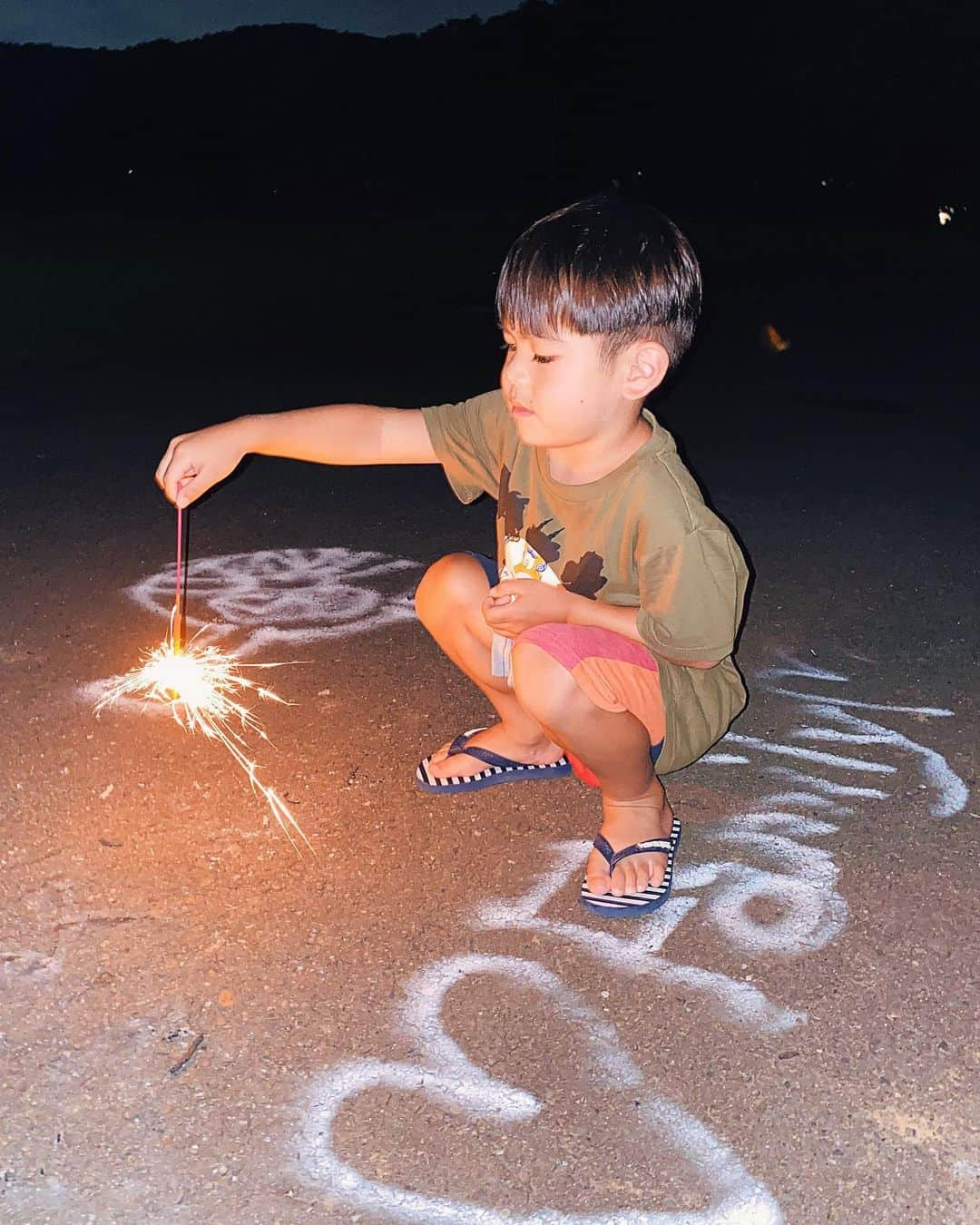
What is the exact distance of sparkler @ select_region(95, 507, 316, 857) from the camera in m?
3.33

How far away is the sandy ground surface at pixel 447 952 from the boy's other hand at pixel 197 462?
716 millimetres

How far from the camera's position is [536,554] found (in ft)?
9.33

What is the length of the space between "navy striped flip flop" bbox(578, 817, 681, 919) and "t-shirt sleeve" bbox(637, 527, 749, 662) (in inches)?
16.5

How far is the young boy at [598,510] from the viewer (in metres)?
2.56

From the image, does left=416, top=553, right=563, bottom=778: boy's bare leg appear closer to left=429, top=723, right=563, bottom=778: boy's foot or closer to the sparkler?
left=429, top=723, right=563, bottom=778: boy's foot

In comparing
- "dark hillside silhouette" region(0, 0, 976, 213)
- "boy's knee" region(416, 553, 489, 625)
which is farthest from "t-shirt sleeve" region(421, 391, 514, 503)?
"dark hillside silhouette" region(0, 0, 976, 213)

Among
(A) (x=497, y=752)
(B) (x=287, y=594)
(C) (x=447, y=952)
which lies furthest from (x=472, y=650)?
(B) (x=287, y=594)

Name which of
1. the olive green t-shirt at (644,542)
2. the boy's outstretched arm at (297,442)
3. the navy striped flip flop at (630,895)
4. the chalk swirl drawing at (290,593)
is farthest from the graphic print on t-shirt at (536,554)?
the chalk swirl drawing at (290,593)

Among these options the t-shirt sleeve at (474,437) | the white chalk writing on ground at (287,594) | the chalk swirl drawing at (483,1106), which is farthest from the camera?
the white chalk writing on ground at (287,594)

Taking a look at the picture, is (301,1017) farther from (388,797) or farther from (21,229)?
(21,229)

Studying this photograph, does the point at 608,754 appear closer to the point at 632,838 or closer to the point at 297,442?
the point at 632,838

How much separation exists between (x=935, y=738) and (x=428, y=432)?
1510 mm

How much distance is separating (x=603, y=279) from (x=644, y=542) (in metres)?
0.49

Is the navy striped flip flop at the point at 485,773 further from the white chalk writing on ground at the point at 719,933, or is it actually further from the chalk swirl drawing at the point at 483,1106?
the chalk swirl drawing at the point at 483,1106
